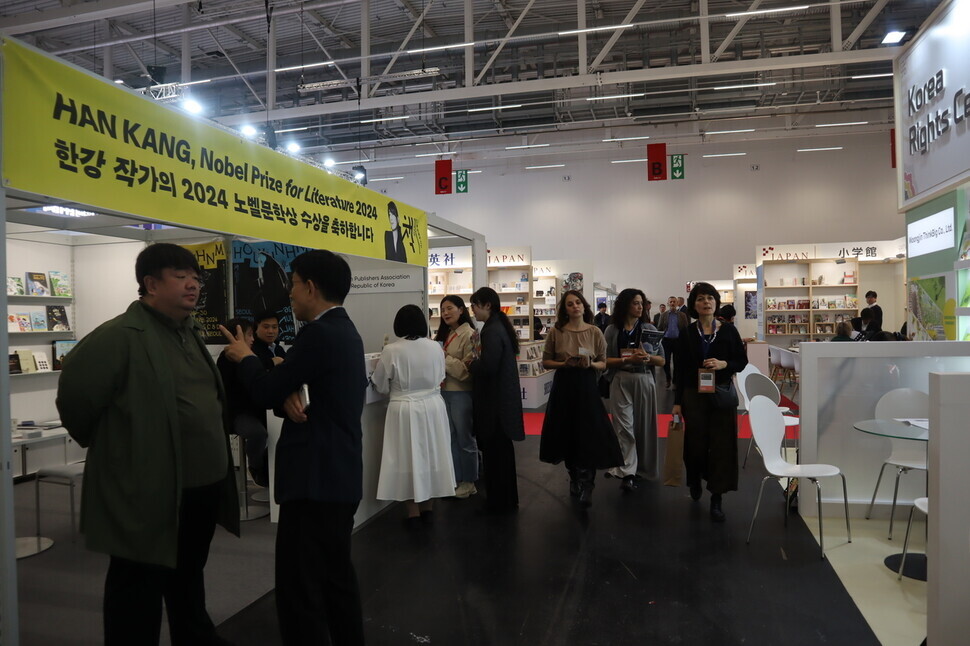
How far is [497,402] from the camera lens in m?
4.25

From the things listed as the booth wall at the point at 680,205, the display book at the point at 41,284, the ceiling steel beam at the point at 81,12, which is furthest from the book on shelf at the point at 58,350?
the booth wall at the point at 680,205

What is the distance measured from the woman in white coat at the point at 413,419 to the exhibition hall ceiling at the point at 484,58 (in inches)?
222

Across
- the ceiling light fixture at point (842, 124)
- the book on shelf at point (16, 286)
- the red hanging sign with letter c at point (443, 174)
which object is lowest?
the book on shelf at point (16, 286)

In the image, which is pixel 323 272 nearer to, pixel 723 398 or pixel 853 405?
pixel 723 398

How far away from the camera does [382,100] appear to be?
31.9 ft

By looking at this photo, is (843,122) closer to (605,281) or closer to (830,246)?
(830,246)

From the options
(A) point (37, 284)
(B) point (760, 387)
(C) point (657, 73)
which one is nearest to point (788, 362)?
(B) point (760, 387)

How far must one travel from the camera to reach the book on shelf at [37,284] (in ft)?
18.1

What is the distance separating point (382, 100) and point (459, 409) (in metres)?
6.66

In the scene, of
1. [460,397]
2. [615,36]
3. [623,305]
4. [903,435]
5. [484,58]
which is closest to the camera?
[903,435]

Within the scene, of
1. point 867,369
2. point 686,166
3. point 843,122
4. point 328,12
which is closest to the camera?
point 867,369

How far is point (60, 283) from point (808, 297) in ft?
43.8

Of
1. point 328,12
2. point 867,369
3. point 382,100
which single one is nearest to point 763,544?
point 867,369

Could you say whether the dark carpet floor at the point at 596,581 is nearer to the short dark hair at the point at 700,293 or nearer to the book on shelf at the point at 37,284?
the short dark hair at the point at 700,293
